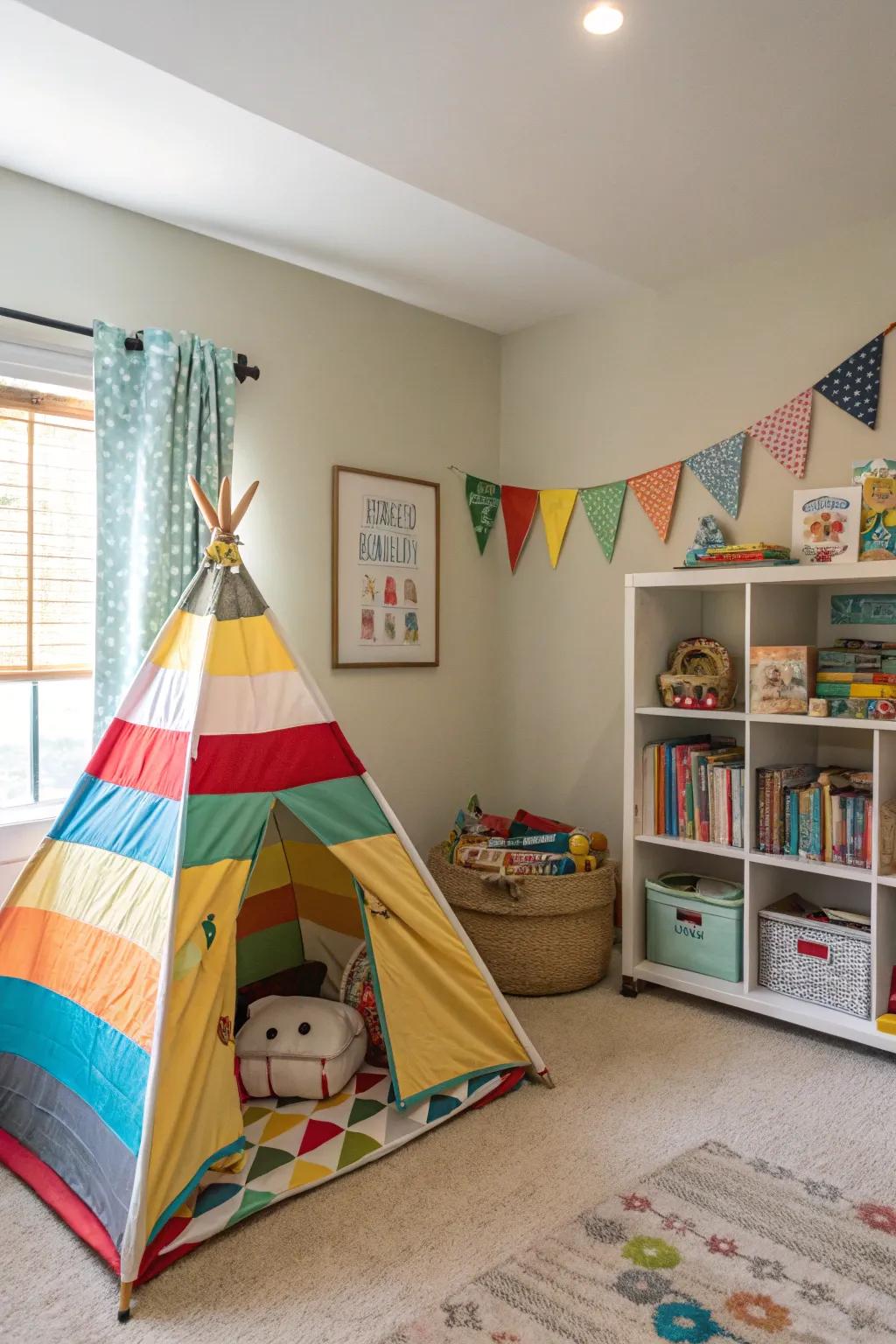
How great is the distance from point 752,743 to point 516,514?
1515 millimetres

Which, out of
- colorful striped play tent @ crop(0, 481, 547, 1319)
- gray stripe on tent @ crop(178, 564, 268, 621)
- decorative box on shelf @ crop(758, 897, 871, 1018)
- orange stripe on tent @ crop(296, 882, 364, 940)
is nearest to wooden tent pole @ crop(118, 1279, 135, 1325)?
colorful striped play tent @ crop(0, 481, 547, 1319)

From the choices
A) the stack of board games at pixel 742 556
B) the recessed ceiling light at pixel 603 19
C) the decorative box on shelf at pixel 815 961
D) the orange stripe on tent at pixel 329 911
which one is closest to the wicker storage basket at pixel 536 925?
the orange stripe on tent at pixel 329 911

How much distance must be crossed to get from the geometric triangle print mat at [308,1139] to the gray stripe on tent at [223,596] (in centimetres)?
121

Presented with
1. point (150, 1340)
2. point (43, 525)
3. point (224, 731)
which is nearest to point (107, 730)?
point (224, 731)

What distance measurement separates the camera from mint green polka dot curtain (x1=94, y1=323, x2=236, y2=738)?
279cm

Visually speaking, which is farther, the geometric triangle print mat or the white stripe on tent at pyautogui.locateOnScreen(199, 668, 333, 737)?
the white stripe on tent at pyautogui.locateOnScreen(199, 668, 333, 737)

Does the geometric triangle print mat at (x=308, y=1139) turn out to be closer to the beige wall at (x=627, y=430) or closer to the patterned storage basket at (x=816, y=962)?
the patterned storage basket at (x=816, y=962)

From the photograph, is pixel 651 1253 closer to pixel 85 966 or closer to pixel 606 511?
pixel 85 966

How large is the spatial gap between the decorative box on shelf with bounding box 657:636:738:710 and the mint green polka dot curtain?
155 cm

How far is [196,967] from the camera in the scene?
6.57 feet

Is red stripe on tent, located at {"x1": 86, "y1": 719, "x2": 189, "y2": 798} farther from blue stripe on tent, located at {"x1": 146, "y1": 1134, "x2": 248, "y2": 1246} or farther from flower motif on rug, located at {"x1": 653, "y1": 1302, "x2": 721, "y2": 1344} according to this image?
flower motif on rug, located at {"x1": 653, "y1": 1302, "x2": 721, "y2": 1344}

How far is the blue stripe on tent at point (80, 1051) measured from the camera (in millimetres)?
1901

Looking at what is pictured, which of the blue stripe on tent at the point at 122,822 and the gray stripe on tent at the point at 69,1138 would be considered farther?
the blue stripe on tent at the point at 122,822

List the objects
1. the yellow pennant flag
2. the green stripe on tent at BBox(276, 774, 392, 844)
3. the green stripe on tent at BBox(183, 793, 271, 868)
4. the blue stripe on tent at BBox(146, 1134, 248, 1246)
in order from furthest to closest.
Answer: the yellow pennant flag, the green stripe on tent at BBox(276, 774, 392, 844), the green stripe on tent at BBox(183, 793, 271, 868), the blue stripe on tent at BBox(146, 1134, 248, 1246)
